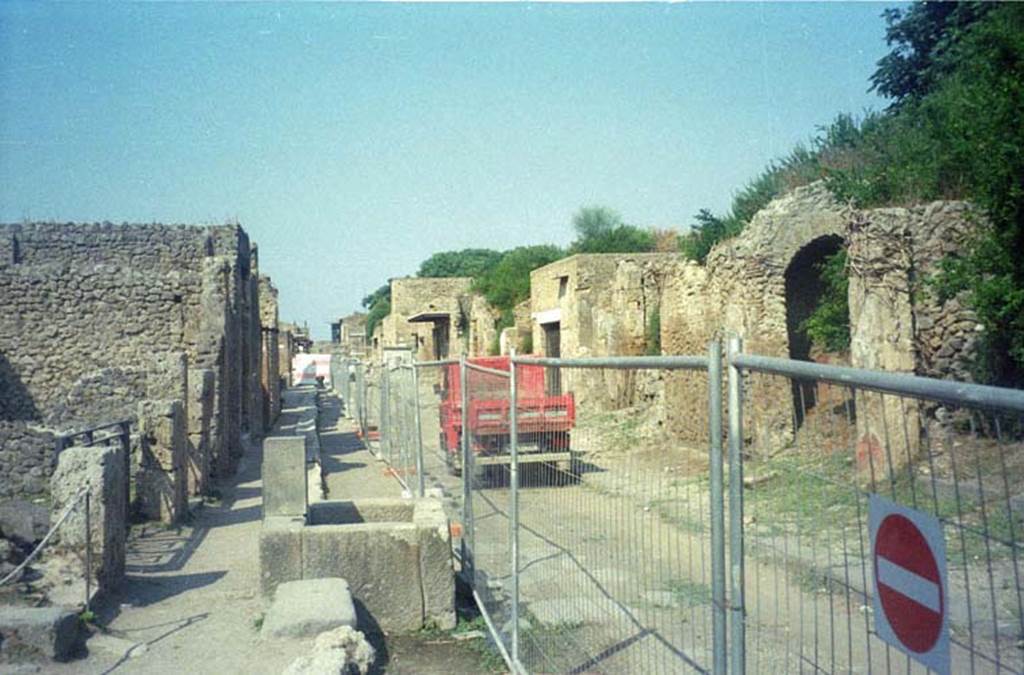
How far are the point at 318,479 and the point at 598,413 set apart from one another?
259 inches

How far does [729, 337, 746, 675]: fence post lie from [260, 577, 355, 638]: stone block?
3378 millimetres

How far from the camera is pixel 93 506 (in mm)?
6926

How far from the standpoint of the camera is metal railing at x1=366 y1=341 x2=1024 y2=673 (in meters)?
1.68

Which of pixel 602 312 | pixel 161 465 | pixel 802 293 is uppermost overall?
pixel 602 312

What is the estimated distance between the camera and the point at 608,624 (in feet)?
11.7

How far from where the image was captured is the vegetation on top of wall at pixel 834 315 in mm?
11992

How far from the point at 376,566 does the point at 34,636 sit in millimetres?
2114

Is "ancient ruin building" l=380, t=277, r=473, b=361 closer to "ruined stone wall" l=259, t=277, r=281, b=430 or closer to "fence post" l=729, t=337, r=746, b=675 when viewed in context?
"ruined stone wall" l=259, t=277, r=281, b=430

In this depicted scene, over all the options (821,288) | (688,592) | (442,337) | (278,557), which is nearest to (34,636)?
(278,557)

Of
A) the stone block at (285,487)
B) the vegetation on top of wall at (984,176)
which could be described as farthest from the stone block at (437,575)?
the vegetation on top of wall at (984,176)

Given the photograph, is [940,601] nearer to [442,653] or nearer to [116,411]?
[442,653]

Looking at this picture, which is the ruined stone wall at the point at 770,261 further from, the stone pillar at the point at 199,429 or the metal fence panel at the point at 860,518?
the metal fence panel at the point at 860,518

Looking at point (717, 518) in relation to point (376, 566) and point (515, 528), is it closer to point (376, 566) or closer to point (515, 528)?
point (515, 528)

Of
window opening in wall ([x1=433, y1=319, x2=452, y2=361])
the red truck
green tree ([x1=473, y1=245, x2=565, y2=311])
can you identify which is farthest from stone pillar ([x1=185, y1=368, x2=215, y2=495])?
window opening in wall ([x1=433, y1=319, x2=452, y2=361])
